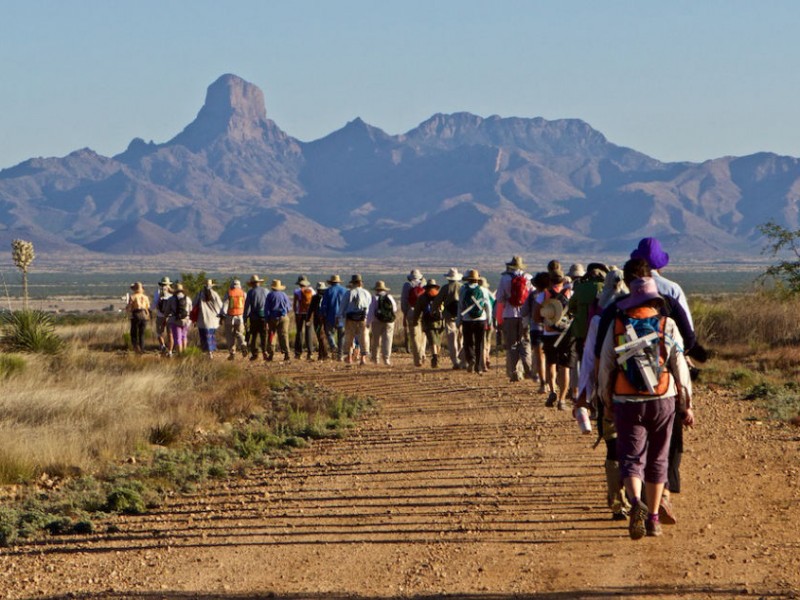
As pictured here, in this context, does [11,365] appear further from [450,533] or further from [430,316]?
[450,533]

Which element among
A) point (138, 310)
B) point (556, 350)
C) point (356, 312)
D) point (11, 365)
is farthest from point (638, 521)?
point (138, 310)

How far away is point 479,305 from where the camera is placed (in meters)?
19.8

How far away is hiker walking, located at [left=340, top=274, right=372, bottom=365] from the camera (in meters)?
23.8

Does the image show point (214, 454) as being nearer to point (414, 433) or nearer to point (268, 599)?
point (414, 433)

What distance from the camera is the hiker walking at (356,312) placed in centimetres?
2378

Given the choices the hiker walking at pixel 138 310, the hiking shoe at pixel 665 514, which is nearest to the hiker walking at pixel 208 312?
the hiker walking at pixel 138 310

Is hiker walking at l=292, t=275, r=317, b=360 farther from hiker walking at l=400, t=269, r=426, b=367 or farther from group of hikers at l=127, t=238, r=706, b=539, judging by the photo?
hiker walking at l=400, t=269, r=426, b=367

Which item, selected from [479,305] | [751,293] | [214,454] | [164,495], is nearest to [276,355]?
[479,305]

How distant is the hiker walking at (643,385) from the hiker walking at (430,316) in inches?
530

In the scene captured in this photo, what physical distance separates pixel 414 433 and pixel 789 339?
1496 centimetres

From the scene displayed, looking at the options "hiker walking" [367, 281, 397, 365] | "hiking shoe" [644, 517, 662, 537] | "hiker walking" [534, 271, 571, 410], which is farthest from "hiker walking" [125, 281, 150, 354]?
"hiking shoe" [644, 517, 662, 537]

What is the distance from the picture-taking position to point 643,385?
844 centimetres

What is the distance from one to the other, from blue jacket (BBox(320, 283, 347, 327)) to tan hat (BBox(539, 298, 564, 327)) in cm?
973

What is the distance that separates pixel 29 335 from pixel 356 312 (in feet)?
21.1
